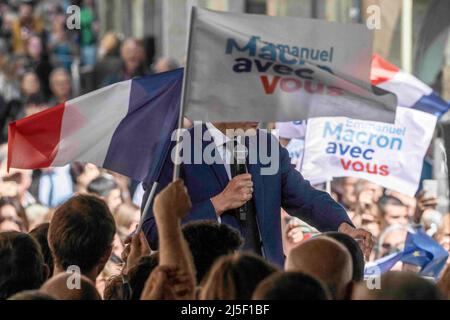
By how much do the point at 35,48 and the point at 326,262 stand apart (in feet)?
62.6

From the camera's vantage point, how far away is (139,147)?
811cm

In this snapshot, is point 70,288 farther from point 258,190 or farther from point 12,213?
point 12,213

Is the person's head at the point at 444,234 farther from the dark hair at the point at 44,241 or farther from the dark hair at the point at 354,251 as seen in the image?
the dark hair at the point at 354,251

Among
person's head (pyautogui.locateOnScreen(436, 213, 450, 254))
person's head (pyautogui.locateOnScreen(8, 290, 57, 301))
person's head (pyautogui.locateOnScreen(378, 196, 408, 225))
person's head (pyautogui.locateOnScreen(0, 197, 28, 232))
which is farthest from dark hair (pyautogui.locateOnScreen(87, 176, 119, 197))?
person's head (pyautogui.locateOnScreen(8, 290, 57, 301))

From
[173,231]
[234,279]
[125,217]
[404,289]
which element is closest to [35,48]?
[125,217]

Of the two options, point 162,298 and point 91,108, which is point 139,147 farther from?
point 162,298

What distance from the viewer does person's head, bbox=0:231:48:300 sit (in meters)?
6.84

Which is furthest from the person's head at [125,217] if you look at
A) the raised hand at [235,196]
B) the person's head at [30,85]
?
the person's head at [30,85]

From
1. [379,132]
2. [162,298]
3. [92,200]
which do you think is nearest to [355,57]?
[92,200]

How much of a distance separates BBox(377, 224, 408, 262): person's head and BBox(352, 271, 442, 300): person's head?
16.9 ft

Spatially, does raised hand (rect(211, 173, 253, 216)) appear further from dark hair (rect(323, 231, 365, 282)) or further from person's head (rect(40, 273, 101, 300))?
person's head (rect(40, 273, 101, 300))

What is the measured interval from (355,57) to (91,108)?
1.42m

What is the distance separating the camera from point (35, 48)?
2509cm

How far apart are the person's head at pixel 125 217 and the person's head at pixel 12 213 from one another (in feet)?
1.92
